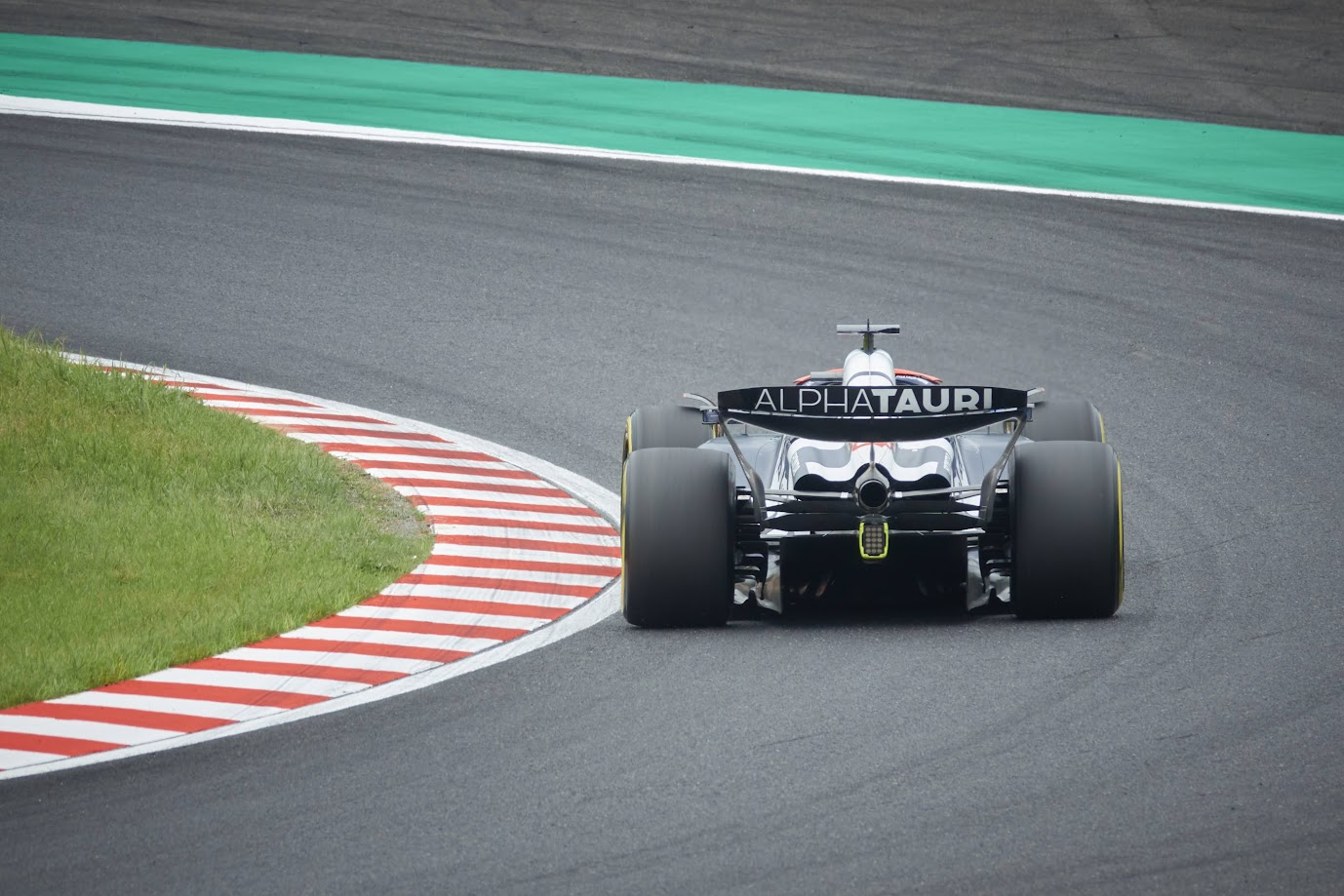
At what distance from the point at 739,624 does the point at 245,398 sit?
6120mm

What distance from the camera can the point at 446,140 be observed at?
67.1ft

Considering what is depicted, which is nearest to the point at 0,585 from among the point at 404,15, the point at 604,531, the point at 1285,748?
the point at 604,531

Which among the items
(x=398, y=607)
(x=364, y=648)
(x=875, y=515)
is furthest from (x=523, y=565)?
(x=875, y=515)

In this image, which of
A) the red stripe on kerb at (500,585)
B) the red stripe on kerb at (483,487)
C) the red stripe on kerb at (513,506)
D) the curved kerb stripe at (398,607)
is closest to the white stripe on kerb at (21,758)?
the curved kerb stripe at (398,607)

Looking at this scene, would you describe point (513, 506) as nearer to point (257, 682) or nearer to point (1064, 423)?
point (1064, 423)

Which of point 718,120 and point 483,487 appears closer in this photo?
point 483,487

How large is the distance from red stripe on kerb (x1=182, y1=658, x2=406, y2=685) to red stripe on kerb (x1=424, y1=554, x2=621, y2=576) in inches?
80.6

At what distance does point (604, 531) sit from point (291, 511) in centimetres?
192

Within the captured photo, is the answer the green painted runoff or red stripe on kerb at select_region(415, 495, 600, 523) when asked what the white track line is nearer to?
the green painted runoff

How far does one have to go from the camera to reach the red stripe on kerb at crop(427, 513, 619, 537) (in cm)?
1149

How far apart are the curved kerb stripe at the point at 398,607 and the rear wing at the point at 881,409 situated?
1.52m

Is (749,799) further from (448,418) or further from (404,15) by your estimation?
(404,15)

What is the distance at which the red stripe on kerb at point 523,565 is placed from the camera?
1062cm

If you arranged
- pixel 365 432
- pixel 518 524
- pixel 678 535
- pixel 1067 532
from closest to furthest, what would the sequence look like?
pixel 1067 532
pixel 678 535
pixel 518 524
pixel 365 432
